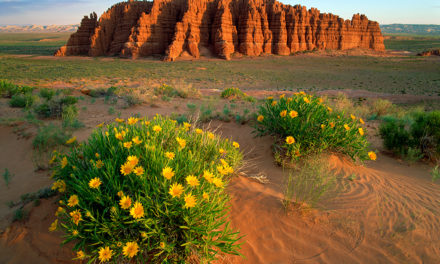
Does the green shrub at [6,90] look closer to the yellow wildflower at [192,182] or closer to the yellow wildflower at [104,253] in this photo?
the yellow wildflower at [104,253]

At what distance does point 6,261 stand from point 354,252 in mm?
3291

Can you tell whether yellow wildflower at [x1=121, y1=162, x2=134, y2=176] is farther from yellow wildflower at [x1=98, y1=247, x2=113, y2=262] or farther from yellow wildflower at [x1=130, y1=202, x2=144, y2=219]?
yellow wildflower at [x1=98, y1=247, x2=113, y2=262]

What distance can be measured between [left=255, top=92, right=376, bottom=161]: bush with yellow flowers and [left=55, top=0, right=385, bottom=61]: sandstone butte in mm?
38174

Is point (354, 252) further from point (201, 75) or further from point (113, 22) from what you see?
point (113, 22)

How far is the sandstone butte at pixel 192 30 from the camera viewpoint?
4216cm

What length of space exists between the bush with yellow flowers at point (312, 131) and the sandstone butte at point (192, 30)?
125ft

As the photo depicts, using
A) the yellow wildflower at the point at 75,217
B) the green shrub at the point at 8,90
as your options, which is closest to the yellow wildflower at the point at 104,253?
the yellow wildflower at the point at 75,217

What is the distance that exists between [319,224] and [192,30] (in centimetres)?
4454

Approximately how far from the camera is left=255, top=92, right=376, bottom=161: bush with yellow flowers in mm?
3986

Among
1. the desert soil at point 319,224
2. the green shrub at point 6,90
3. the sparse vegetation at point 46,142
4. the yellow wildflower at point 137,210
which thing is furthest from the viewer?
the green shrub at point 6,90

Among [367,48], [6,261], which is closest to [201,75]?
[6,261]

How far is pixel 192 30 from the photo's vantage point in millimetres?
42594

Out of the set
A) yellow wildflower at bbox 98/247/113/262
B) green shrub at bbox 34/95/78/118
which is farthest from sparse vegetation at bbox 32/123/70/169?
yellow wildflower at bbox 98/247/113/262

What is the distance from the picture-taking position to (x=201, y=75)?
2848cm
